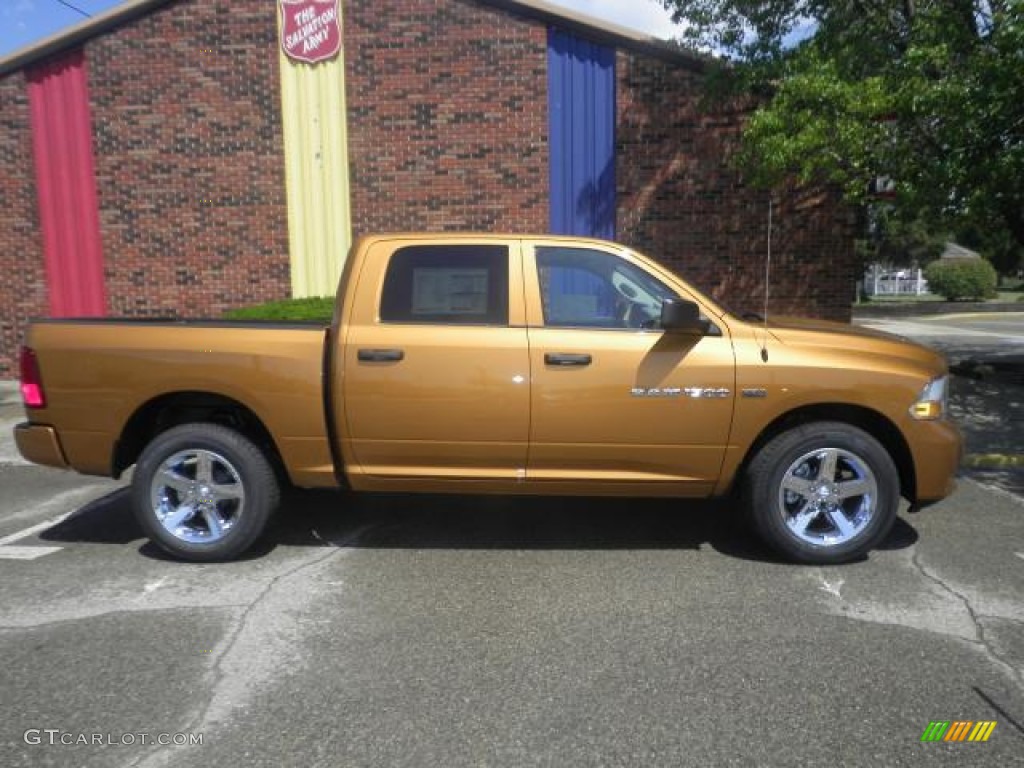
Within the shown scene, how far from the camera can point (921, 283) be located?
54625 mm

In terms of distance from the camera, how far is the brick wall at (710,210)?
11.5m

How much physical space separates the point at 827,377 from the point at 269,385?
10.1 ft

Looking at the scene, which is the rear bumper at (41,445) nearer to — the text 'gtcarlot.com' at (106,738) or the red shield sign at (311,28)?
the text 'gtcarlot.com' at (106,738)

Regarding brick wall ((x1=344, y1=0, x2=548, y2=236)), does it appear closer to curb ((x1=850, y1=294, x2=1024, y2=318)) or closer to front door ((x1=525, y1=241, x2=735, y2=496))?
front door ((x1=525, y1=241, x2=735, y2=496))

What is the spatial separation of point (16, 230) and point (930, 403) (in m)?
13.0

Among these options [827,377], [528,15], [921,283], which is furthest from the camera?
[921,283]

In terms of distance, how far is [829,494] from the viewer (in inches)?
170

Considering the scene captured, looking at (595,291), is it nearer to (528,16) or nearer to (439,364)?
(439,364)

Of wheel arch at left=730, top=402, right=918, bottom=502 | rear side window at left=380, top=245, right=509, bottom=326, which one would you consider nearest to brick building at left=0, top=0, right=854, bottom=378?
rear side window at left=380, top=245, right=509, bottom=326

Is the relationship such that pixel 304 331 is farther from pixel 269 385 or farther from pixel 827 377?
pixel 827 377

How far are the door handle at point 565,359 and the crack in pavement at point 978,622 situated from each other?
A: 2217 millimetres

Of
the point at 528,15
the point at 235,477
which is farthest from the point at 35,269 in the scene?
the point at 235,477

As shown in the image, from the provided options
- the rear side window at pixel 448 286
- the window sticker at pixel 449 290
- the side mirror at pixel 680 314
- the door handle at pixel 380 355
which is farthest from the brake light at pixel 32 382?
the side mirror at pixel 680 314

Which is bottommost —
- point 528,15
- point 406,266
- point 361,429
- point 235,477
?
point 235,477
